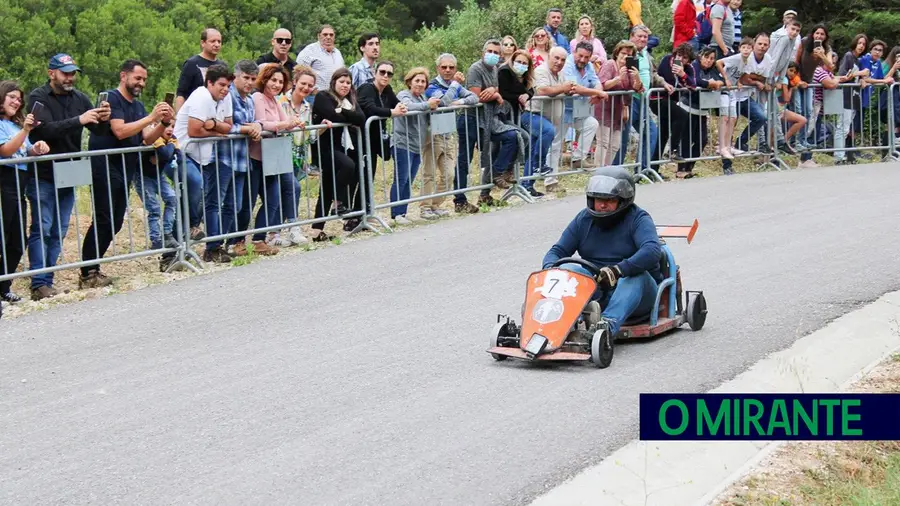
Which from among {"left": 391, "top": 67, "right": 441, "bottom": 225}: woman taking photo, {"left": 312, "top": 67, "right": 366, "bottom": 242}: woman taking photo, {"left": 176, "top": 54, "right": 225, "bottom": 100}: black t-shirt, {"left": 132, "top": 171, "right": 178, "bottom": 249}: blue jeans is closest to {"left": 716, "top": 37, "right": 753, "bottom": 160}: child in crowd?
{"left": 391, "top": 67, "right": 441, "bottom": 225}: woman taking photo

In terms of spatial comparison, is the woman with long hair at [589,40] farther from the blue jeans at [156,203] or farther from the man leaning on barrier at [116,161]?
the man leaning on barrier at [116,161]

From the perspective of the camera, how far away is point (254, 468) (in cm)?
711

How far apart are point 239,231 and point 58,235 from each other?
2.16 metres

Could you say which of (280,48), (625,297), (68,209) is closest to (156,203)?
(68,209)

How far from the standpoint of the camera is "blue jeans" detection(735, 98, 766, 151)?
20.6m

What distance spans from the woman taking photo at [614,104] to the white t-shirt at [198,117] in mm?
7006

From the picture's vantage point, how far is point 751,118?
20.7 m

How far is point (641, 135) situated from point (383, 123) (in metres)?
5.11

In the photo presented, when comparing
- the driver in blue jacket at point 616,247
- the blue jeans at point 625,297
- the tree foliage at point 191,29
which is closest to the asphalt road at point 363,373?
the blue jeans at point 625,297

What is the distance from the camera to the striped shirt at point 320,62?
16516mm

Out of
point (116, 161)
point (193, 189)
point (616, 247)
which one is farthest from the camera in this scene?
point (193, 189)

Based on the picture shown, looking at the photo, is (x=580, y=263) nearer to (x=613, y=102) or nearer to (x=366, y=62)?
(x=366, y=62)

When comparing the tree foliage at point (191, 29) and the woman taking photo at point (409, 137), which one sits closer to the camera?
the woman taking photo at point (409, 137)

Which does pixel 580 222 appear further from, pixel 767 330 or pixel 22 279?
pixel 22 279
